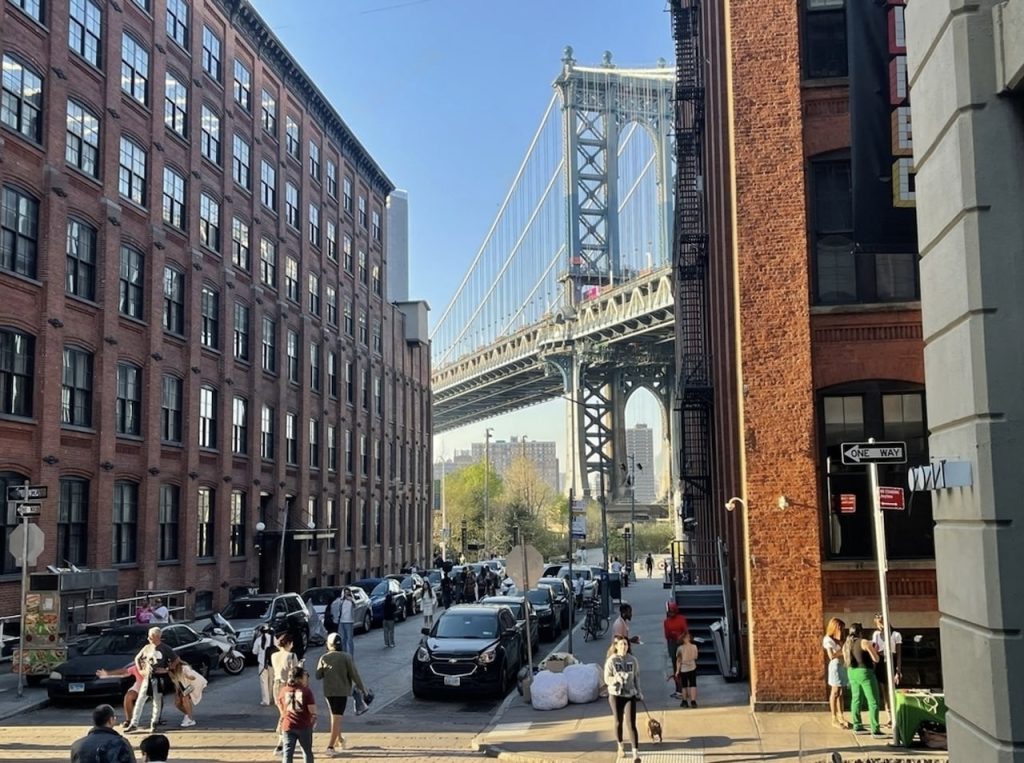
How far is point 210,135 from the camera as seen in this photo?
40.6 meters

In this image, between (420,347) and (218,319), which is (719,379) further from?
(420,347)

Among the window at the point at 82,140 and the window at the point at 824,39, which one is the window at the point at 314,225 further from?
the window at the point at 824,39

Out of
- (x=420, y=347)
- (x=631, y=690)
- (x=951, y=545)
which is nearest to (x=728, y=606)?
(x=631, y=690)

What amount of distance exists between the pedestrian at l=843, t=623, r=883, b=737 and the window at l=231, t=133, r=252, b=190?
33.5 meters

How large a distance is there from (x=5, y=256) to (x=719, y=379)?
17717 millimetres

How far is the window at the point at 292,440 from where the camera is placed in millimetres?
47844

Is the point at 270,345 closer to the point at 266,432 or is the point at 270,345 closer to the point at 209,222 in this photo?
the point at 266,432

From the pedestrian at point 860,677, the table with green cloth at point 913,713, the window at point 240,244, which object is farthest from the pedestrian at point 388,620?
the window at point 240,244

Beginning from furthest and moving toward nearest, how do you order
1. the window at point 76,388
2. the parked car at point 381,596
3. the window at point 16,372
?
the parked car at point 381,596 → the window at point 76,388 → the window at point 16,372

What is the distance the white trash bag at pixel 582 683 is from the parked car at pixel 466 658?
1.61m

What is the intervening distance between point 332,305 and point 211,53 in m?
16.4

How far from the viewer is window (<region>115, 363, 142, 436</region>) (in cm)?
3312

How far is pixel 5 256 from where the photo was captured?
27.6m

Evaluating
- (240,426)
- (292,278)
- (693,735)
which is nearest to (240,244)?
(292,278)
